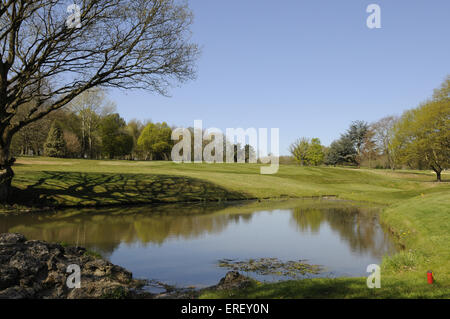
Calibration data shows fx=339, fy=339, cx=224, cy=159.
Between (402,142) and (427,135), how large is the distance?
8.82 metres

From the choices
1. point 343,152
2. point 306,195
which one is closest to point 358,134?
point 343,152

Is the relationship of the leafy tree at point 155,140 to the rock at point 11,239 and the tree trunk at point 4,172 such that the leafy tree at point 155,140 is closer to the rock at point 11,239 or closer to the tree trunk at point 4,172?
the tree trunk at point 4,172

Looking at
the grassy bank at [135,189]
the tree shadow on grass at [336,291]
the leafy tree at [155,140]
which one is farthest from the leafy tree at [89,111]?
the tree shadow on grass at [336,291]

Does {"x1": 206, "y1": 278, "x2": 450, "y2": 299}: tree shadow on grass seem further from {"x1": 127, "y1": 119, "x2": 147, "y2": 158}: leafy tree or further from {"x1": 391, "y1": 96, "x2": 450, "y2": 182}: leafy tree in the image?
{"x1": 127, "y1": 119, "x2": 147, "y2": 158}: leafy tree

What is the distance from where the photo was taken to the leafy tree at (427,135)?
41781mm

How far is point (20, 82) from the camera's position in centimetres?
1656

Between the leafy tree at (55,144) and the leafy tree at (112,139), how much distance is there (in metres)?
15.8

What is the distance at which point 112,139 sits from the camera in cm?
8344

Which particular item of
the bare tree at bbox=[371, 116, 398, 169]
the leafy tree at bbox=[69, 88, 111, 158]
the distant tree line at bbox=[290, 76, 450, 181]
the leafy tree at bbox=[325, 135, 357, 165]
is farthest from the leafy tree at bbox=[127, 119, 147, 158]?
the bare tree at bbox=[371, 116, 398, 169]

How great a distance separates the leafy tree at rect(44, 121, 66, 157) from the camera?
60375 millimetres
